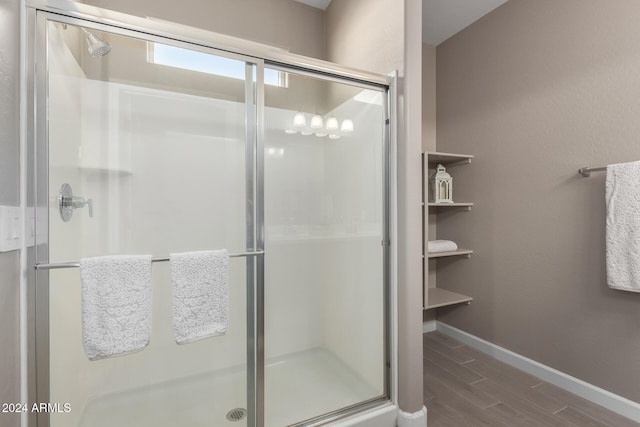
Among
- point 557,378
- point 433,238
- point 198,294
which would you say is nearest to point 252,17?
point 198,294

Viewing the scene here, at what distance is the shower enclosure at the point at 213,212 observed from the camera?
1.15 metres

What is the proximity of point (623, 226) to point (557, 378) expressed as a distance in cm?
104

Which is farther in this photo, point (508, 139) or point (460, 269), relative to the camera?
point (460, 269)

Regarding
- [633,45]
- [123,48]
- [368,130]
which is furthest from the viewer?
[368,130]

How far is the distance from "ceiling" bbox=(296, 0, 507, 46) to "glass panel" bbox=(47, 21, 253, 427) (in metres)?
1.41

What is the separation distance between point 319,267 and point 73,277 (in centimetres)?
127

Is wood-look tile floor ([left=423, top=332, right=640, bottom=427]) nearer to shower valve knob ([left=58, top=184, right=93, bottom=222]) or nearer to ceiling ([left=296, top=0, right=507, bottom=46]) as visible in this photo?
shower valve knob ([left=58, top=184, right=93, bottom=222])

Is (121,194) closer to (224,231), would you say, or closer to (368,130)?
(224,231)

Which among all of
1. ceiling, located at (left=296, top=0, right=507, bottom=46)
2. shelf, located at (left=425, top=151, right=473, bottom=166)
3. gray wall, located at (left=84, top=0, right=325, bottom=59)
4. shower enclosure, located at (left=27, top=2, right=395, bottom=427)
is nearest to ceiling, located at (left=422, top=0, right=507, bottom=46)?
ceiling, located at (left=296, top=0, right=507, bottom=46)

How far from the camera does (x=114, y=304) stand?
1.08 meters

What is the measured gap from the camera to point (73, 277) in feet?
3.91

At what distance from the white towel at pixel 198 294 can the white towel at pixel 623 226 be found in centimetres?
199

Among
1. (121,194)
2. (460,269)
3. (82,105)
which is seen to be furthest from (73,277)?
(460,269)

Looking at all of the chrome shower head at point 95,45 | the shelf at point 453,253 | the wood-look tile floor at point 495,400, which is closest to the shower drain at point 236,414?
the wood-look tile floor at point 495,400
